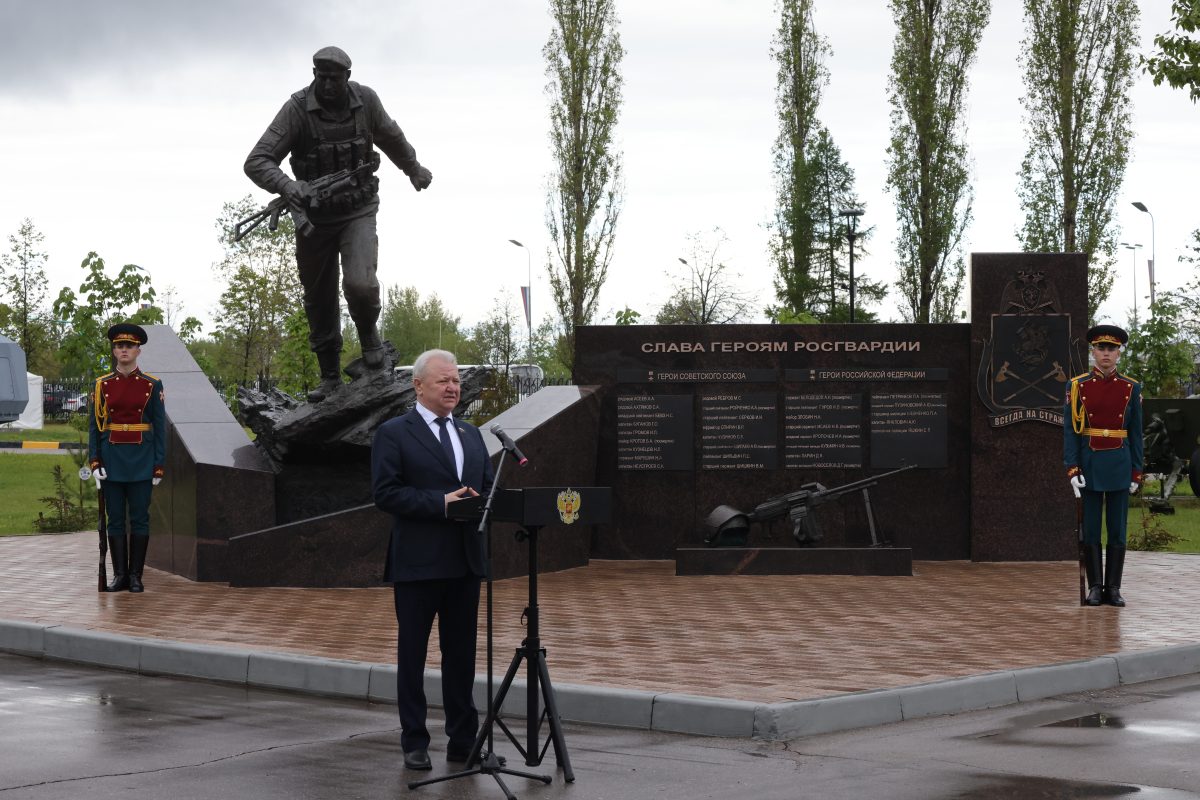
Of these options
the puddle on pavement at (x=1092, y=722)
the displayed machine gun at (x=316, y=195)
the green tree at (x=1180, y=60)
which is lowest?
the puddle on pavement at (x=1092, y=722)

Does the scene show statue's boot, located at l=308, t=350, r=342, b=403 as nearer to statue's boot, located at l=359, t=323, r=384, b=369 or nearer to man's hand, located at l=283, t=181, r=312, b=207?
statue's boot, located at l=359, t=323, r=384, b=369

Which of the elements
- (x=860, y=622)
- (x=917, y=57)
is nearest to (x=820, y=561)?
(x=860, y=622)

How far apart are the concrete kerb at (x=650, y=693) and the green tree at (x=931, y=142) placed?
38.5m

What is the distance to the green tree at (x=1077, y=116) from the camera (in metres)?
45.4

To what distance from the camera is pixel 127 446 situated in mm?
13281

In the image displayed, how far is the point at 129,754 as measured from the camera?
23.2 feet

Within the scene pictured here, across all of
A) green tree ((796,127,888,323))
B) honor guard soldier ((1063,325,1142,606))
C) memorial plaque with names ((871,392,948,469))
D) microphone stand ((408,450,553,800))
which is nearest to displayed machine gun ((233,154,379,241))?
memorial plaque with names ((871,392,948,469))

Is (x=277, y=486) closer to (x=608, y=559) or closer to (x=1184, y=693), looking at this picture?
(x=608, y=559)

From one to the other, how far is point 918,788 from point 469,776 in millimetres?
1806

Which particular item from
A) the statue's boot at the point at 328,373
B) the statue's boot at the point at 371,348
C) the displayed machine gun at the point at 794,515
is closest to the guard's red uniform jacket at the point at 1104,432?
the displayed machine gun at the point at 794,515

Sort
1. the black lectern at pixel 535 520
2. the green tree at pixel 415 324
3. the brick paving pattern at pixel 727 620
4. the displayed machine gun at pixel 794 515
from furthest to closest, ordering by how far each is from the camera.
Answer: the green tree at pixel 415 324, the displayed machine gun at pixel 794 515, the brick paving pattern at pixel 727 620, the black lectern at pixel 535 520

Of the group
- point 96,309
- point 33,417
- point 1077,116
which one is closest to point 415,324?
point 33,417

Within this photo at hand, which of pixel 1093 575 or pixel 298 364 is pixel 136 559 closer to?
pixel 1093 575

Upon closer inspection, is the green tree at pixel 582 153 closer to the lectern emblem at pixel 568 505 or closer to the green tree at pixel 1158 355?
the green tree at pixel 1158 355
